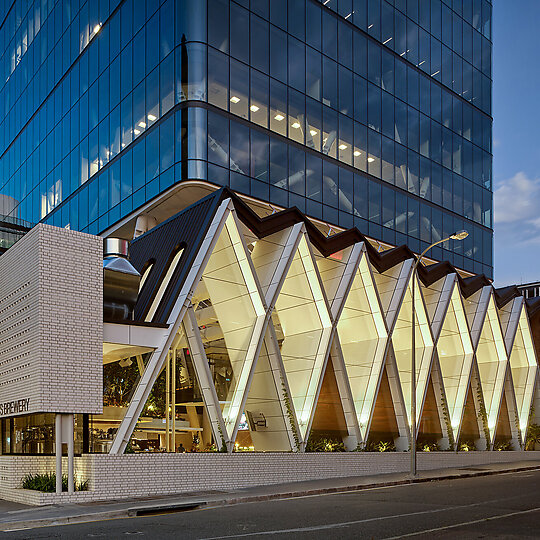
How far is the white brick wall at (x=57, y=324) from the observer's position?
2028 centimetres

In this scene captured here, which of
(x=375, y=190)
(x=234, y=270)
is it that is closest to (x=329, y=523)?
(x=234, y=270)

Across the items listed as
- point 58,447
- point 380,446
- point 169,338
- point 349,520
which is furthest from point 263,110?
point 349,520

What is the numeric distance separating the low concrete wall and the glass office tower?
14.2m

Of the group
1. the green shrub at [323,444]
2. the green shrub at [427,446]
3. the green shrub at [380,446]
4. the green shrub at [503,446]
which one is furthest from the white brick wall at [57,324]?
the green shrub at [503,446]

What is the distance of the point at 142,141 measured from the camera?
120ft

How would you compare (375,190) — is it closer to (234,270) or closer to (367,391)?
(367,391)

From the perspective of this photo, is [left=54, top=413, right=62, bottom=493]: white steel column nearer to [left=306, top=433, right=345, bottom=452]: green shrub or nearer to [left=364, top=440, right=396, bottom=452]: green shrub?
[left=306, top=433, right=345, bottom=452]: green shrub

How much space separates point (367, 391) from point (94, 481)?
1480 centimetres

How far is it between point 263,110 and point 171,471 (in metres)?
20.5

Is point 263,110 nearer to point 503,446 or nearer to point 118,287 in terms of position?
point 118,287

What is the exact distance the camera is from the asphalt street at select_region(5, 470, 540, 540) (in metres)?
13.2

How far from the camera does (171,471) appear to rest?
871 inches

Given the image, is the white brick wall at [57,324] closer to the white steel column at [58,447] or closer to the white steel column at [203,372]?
the white steel column at [58,447]

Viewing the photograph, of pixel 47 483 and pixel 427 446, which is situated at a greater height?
pixel 47 483
